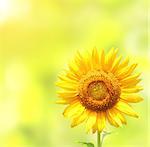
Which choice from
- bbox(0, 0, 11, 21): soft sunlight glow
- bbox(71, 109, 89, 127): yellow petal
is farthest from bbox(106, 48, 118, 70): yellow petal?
bbox(0, 0, 11, 21): soft sunlight glow

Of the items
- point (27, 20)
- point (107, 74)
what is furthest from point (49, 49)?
point (107, 74)

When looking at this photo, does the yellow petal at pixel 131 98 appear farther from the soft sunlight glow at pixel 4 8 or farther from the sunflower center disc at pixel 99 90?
the soft sunlight glow at pixel 4 8

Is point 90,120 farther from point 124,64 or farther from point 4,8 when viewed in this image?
point 4,8

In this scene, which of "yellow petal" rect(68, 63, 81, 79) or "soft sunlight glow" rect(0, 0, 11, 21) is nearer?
"yellow petal" rect(68, 63, 81, 79)

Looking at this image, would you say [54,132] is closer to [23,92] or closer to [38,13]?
[23,92]

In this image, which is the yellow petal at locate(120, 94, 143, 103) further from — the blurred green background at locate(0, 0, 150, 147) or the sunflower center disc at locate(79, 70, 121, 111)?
the blurred green background at locate(0, 0, 150, 147)

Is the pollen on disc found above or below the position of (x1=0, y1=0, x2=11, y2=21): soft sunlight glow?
below

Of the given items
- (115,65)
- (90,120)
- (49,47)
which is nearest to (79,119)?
(90,120)
